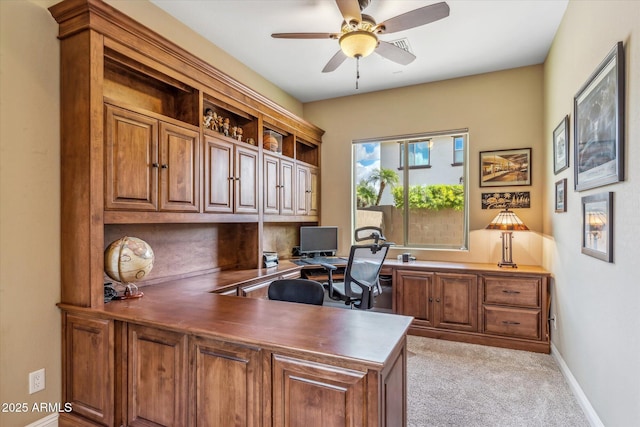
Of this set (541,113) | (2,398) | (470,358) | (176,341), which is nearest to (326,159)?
(541,113)

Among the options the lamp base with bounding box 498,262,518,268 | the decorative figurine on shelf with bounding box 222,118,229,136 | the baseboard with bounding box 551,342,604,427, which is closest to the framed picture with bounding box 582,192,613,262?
the baseboard with bounding box 551,342,604,427

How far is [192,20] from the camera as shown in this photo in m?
2.96

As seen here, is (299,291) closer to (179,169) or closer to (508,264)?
(179,169)

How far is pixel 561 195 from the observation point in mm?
2947

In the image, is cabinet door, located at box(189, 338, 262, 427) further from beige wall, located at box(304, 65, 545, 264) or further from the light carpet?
beige wall, located at box(304, 65, 545, 264)

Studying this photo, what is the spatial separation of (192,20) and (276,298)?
2.61 meters

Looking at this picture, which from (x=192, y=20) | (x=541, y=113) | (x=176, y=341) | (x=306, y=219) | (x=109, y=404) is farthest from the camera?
(x=306, y=219)

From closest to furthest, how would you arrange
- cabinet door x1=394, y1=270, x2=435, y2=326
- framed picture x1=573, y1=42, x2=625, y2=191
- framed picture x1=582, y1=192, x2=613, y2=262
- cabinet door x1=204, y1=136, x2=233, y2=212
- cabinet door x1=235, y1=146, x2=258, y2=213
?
framed picture x1=573, y1=42, x2=625, y2=191, framed picture x1=582, y1=192, x2=613, y2=262, cabinet door x1=204, y1=136, x2=233, y2=212, cabinet door x1=235, y1=146, x2=258, y2=213, cabinet door x1=394, y1=270, x2=435, y2=326

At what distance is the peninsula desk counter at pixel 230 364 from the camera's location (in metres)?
1.40

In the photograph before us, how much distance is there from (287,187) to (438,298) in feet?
7.49

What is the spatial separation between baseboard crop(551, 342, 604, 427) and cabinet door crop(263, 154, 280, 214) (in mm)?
3222

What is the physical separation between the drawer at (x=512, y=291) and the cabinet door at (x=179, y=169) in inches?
124

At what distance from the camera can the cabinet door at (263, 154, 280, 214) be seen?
3799 mm

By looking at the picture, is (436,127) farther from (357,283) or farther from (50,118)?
(50,118)
